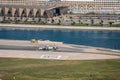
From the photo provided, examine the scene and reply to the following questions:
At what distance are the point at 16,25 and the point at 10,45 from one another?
2840cm

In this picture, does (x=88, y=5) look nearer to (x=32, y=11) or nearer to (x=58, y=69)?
(x=32, y=11)

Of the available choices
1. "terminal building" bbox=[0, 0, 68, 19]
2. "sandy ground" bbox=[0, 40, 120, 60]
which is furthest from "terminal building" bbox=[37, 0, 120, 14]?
"sandy ground" bbox=[0, 40, 120, 60]

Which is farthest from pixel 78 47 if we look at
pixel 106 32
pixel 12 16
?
pixel 12 16

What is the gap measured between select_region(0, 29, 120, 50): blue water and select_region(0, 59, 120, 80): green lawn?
14.5 meters

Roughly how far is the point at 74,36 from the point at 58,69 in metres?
29.5

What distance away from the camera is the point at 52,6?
99.6 metres

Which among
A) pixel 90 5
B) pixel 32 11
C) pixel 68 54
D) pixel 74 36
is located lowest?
pixel 74 36

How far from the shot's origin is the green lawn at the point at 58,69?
3856 centimetres

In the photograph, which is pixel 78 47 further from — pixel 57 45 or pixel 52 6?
pixel 52 6

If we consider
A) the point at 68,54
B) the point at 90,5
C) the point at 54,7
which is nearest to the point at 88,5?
the point at 90,5

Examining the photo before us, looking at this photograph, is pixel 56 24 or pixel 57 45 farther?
pixel 56 24

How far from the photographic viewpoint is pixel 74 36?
234 feet

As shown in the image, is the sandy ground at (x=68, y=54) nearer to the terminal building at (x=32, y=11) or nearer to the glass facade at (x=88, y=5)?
the terminal building at (x=32, y=11)

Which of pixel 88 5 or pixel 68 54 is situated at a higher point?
pixel 88 5
